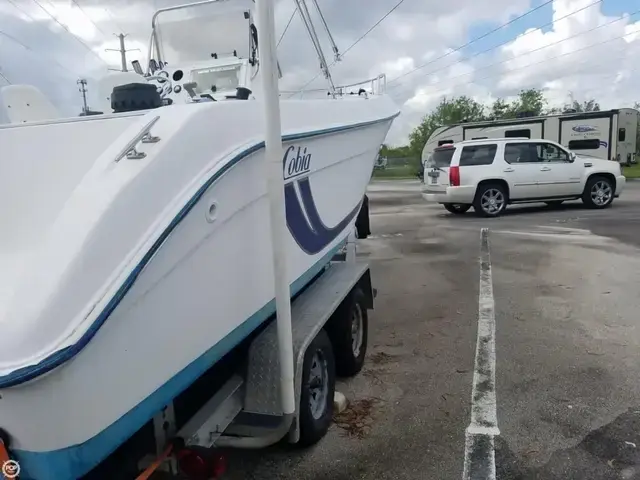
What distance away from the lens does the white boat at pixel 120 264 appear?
1748 millimetres

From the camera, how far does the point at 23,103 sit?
4043 mm

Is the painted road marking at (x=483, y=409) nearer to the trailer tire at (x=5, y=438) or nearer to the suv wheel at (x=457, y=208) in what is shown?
the trailer tire at (x=5, y=438)

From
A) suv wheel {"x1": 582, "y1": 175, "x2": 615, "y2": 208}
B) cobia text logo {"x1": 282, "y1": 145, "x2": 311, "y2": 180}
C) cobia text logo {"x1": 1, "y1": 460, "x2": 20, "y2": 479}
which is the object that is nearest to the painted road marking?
cobia text logo {"x1": 282, "y1": 145, "x2": 311, "y2": 180}

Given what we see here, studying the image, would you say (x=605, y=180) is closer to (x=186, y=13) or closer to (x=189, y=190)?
(x=186, y=13)

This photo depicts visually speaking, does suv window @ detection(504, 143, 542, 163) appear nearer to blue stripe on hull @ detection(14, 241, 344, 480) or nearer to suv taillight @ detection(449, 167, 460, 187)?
suv taillight @ detection(449, 167, 460, 187)

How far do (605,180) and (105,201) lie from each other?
14.6m

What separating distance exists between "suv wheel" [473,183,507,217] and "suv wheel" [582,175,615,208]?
7.45 ft

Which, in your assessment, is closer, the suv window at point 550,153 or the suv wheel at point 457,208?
the suv window at point 550,153

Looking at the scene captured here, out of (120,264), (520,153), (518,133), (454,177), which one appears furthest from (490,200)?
(120,264)

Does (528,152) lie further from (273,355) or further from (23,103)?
(273,355)

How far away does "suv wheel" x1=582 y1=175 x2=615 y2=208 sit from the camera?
46.7ft

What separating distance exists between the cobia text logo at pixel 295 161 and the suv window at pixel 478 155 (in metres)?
11.0

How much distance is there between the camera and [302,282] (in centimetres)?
375

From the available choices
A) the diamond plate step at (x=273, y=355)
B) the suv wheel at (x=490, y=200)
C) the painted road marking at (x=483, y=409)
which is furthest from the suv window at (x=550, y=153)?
the diamond plate step at (x=273, y=355)
